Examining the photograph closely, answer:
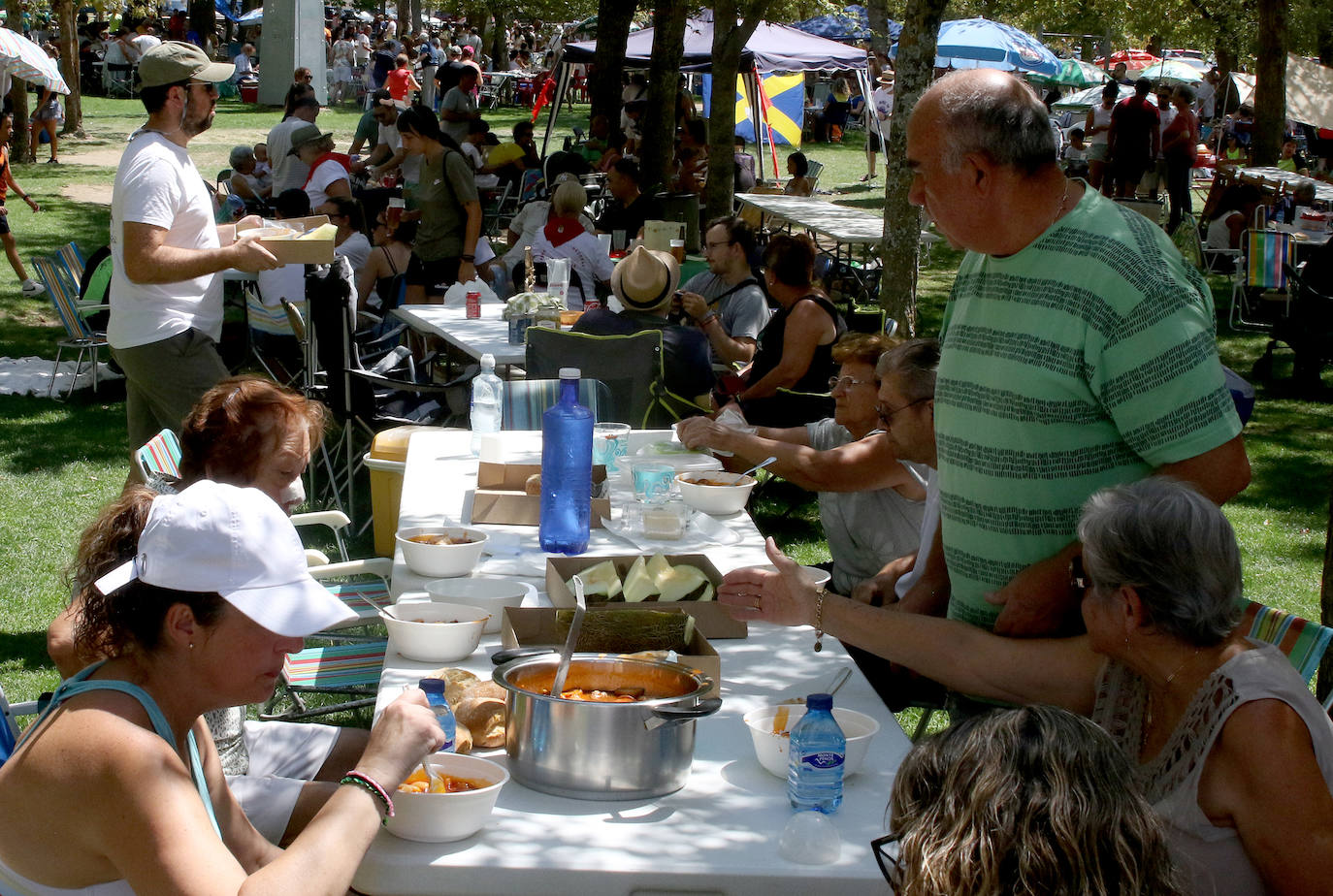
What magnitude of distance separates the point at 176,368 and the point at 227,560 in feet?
9.70

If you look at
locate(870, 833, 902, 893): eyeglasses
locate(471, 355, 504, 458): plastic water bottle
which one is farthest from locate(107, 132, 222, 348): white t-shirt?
locate(870, 833, 902, 893): eyeglasses

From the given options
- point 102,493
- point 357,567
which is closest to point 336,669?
point 357,567

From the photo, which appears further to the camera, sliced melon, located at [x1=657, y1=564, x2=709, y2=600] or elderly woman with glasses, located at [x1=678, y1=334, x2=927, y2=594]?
elderly woman with glasses, located at [x1=678, y1=334, x2=927, y2=594]

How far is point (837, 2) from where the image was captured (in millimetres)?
28984

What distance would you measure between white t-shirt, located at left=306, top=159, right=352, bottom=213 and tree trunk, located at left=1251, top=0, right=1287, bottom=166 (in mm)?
13307

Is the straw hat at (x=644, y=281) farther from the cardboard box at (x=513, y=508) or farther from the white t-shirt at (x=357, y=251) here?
the white t-shirt at (x=357, y=251)

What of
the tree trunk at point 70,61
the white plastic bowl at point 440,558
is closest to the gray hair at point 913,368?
the white plastic bowl at point 440,558

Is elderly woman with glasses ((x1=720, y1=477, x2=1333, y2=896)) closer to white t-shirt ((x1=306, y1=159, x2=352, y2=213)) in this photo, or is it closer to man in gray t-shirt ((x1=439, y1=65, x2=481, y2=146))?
white t-shirt ((x1=306, y1=159, x2=352, y2=213))

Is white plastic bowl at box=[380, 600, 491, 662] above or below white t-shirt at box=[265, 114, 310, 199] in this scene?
below

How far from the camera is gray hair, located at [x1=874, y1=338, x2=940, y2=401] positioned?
3.56 meters

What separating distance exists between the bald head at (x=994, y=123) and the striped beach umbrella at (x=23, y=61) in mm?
16296

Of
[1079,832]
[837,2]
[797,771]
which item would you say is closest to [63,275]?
[797,771]

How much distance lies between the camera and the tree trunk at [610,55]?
17.2 m

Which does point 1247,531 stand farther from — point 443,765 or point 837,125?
point 837,125
